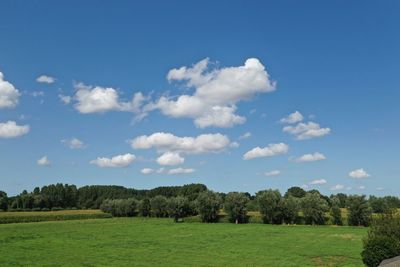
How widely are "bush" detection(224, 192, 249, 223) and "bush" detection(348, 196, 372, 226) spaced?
3149 centimetres

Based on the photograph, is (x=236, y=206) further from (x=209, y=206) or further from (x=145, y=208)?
(x=145, y=208)

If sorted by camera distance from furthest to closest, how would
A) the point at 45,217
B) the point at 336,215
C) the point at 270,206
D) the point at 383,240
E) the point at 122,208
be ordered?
the point at 122,208 → the point at 45,217 → the point at 270,206 → the point at 336,215 → the point at 383,240

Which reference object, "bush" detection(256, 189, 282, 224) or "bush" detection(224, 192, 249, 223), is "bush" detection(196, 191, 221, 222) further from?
"bush" detection(256, 189, 282, 224)

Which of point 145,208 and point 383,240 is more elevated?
point 145,208

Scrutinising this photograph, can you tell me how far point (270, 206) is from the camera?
5022 inches

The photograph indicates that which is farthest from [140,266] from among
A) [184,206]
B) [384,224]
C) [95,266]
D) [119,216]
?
[119,216]

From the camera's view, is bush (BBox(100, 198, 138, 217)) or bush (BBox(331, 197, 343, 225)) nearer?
bush (BBox(331, 197, 343, 225))

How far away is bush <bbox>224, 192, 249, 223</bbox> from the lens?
135 meters

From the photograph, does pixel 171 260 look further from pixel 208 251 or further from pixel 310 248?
pixel 310 248

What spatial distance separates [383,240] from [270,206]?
84837 mm

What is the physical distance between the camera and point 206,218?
14112 centimetres

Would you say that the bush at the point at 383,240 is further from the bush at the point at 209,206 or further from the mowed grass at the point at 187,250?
the bush at the point at 209,206

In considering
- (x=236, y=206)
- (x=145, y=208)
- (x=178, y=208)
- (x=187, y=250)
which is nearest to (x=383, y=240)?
(x=187, y=250)

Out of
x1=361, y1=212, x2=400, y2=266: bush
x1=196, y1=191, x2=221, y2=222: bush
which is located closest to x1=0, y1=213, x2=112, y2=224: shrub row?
x1=196, y1=191, x2=221, y2=222: bush
